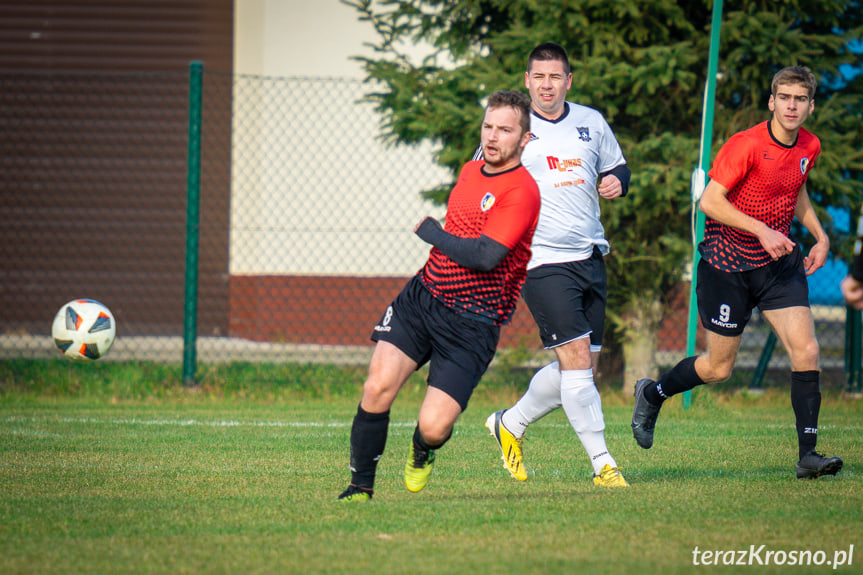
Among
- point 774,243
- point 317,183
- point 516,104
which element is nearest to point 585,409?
point 774,243

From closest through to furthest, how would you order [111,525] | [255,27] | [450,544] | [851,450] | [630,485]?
[450,544] → [111,525] → [630,485] → [851,450] → [255,27]

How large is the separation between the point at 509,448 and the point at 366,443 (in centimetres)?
126

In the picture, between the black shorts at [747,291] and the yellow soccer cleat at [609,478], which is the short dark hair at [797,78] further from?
the yellow soccer cleat at [609,478]

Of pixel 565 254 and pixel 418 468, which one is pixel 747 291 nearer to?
pixel 565 254

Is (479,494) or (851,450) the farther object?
(851,450)

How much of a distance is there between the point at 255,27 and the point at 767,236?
11.1 meters

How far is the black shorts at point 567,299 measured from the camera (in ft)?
17.1

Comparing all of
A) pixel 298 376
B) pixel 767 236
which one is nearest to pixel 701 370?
pixel 767 236

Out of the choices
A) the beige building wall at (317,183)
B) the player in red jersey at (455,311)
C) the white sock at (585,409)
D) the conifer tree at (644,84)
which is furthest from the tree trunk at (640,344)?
the player in red jersey at (455,311)

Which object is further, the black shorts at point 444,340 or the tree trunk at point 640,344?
the tree trunk at point 640,344

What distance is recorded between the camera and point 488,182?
4.50 metres

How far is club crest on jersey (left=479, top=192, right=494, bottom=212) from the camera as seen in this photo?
4.43m

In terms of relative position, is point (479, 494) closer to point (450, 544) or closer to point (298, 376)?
point (450, 544)

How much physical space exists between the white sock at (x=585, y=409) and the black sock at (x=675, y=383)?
75 cm
